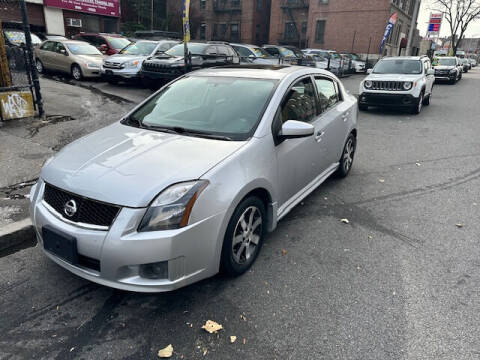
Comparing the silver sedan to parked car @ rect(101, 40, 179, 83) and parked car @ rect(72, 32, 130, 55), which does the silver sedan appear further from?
parked car @ rect(72, 32, 130, 55)

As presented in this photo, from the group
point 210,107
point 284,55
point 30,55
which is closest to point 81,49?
point 30,55

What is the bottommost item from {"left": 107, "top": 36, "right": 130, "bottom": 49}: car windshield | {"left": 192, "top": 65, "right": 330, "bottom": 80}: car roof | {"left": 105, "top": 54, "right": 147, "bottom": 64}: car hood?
{"left": 105, "top": 54, "right": 147, "bottom": 64}: car hood

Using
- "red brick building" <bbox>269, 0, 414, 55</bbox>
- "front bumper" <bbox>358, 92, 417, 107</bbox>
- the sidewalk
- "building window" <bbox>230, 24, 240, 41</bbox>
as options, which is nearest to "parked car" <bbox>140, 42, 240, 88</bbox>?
the sidewalk

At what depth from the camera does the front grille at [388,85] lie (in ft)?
36.8

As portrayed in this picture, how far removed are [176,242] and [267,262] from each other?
1.24 meters

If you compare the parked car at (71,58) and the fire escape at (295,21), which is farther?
the fire escape at (295,21)

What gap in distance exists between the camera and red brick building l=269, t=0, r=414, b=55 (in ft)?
114

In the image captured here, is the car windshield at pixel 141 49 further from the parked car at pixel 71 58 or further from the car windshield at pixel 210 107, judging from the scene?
the car windshield at pixel 210 107

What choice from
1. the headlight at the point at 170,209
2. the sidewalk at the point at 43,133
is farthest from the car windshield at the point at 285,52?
the headlight at the point at 170,209

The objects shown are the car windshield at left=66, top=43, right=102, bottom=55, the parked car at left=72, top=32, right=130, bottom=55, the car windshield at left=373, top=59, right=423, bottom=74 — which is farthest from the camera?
the parked car at left=72, top=32, right=130, bottom=55

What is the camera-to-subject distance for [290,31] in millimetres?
39844

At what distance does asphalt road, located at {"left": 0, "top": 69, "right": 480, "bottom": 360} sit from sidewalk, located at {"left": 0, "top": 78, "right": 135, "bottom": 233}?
3.88 feet

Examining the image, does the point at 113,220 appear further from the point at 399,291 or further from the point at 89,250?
the point at 399,291

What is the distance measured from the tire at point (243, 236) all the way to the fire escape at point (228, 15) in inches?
1623
